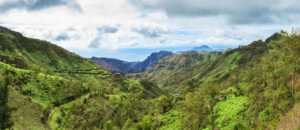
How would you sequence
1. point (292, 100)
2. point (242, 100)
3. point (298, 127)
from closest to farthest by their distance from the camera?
point (298, 127)
point (292, 100)
point (242, 100)

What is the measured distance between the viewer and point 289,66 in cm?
7331

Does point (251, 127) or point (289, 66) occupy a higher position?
point (289, 66)

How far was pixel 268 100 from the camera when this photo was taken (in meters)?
69.6

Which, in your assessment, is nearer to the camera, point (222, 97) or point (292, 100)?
point (292, 100)

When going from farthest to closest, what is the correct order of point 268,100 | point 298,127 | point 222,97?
point 222,97 → point 268,100 → point 298,127

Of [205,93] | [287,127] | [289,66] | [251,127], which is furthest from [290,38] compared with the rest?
[287,127]

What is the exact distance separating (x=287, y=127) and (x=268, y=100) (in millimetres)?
27713

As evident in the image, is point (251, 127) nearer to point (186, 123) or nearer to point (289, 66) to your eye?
point (289, 66)

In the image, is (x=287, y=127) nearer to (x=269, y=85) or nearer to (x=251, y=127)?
(x=251, y=127)

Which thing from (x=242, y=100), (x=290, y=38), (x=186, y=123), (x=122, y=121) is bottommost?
(x=122, y=121)

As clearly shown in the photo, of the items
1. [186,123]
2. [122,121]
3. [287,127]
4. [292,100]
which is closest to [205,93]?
[186,123]

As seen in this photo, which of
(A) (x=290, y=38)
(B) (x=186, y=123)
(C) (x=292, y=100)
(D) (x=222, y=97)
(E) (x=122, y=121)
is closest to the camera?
(C) (x=292, y=100)

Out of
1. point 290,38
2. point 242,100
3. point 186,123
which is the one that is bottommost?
point 186,123

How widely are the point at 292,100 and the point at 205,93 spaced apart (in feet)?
115
